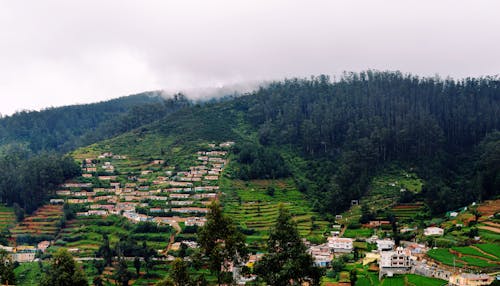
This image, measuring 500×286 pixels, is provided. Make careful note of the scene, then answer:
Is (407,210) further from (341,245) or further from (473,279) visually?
(473,279)

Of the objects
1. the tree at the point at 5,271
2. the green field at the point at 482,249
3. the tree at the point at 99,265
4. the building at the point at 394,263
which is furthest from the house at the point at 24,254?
the green field at the point at 482,249

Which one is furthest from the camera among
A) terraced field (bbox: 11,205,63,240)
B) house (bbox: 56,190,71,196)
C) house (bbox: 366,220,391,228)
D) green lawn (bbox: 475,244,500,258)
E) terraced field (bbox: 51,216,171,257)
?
house (bbox: 56,190,71,196)

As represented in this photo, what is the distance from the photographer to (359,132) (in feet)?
227

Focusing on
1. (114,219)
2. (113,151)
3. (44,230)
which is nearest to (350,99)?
(113,151)

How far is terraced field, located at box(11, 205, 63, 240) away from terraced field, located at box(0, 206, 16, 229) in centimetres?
130

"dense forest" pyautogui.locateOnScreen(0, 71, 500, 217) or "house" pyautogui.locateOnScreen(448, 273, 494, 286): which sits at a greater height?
"dense forest" pyautogui.locateOnScreen(0, 71, 500, 217)

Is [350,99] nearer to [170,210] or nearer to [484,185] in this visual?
[484,185]

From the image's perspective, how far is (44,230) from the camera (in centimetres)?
5269

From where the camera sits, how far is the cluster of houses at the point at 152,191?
5353cm

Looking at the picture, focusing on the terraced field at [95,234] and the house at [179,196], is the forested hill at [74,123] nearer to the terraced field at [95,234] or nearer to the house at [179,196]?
the house at [179,196]

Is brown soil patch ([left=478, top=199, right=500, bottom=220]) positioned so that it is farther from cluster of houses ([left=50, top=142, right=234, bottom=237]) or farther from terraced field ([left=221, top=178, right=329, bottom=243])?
cluster of houses ([left=50, top=142, right=234, bottom=237])

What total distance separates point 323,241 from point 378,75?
53.6 meters

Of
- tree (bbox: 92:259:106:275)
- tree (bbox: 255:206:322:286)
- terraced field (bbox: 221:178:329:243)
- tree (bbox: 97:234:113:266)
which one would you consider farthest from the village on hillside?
tree (bbox: 255:206:322:286)

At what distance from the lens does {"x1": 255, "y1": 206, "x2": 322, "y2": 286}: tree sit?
16.7 metres
